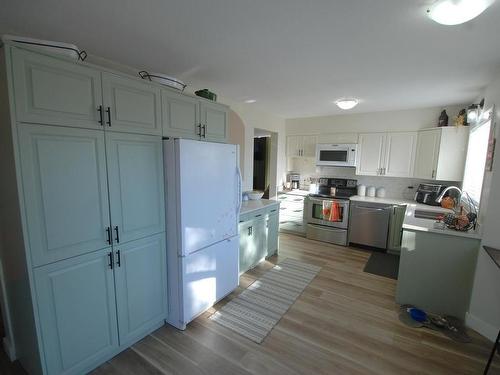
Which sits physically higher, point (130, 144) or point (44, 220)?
point (130, 144)

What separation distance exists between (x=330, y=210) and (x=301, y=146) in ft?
4.94

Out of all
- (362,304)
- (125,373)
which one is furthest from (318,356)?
(125,373)

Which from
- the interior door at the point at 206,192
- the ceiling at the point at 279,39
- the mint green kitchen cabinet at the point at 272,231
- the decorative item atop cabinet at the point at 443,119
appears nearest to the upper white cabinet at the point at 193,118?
the interior door at the point at 206,192

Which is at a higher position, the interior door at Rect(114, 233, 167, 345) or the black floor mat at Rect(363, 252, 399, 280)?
the interior door at Rect(114, 233, 167, 345)

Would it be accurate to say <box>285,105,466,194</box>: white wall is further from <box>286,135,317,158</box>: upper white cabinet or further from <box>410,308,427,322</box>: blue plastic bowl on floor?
<box>410,308,427,322</box>: blue plastic bowl on floor

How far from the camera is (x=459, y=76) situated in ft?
7.87

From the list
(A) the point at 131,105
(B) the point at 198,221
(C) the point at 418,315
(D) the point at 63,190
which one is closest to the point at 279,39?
(A) the point at 131,105

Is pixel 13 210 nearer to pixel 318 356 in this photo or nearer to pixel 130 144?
pixel 130 144

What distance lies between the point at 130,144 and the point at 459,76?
3199 mm

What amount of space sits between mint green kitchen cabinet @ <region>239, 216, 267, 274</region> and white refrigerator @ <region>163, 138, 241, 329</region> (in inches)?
19.5

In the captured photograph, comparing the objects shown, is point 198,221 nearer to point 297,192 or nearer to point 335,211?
point 335,211

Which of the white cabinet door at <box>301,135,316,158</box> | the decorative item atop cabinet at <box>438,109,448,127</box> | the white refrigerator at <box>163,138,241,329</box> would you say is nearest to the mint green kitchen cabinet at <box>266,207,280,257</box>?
the white refrigerator at <box>163,138,241,329</box>

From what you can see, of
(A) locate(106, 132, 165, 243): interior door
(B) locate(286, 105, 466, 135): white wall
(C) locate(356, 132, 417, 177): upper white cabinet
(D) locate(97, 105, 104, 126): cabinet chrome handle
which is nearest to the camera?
(D) locate(97, 105, 104, 126): cabinet chrome handle

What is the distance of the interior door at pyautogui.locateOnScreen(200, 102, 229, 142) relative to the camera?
2328 mm
